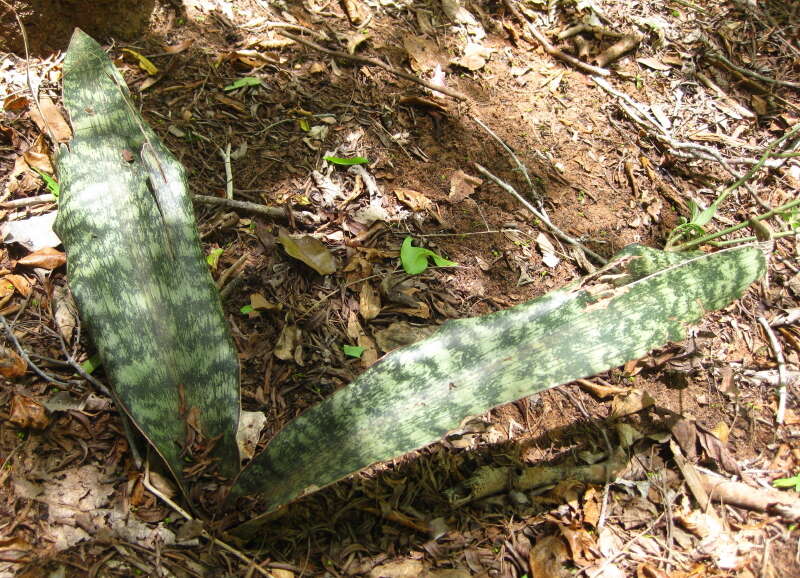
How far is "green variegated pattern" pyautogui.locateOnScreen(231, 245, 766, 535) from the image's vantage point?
1067 mm

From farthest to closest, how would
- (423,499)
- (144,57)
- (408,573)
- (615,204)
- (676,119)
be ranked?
(676,119) → (615,204) → (144,57) → (423,499) → (408,573)

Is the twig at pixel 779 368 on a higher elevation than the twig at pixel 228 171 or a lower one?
lower

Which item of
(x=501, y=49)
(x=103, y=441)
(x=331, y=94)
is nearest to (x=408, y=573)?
(x=103, y=441)

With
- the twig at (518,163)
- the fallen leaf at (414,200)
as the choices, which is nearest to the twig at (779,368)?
the twig at (518,163)

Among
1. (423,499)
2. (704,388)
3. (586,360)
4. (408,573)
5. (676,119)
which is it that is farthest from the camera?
(676,119)

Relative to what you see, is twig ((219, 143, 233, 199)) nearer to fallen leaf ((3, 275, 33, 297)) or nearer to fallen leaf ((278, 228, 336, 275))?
fallen leaf ((278, 228, 336, 275))

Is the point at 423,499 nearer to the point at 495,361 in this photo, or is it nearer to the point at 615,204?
the point at 495,361

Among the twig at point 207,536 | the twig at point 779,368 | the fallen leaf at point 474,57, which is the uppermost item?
the fallen leaf at point 474,57

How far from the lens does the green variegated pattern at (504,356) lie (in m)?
1.07

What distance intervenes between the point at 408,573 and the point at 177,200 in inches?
41.7

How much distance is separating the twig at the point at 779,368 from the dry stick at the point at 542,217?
0.64 meters

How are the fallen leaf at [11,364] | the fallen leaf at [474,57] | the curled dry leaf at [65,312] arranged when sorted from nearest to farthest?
1. the fallen leaf at [11,364]
2. the curled dry leaf at [65,312]
3. the fallen leaf at [474,57]

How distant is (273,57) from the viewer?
209 cm

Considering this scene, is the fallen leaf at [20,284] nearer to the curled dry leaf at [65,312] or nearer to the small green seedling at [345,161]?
the curled dry leaf at [65,312]
